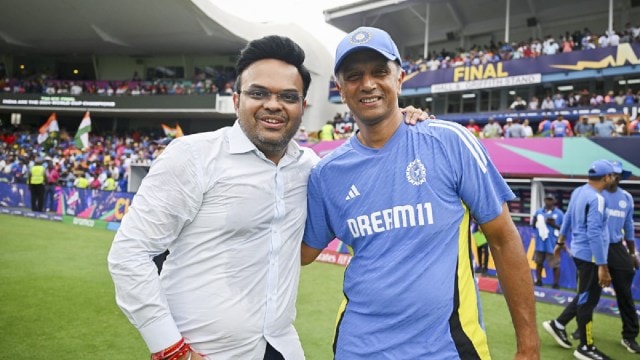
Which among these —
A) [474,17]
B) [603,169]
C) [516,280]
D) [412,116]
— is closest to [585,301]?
[603,169]

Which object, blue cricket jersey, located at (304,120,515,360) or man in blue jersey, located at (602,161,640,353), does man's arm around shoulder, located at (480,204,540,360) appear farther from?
man in blue jersey, located at (602,161,640,353)

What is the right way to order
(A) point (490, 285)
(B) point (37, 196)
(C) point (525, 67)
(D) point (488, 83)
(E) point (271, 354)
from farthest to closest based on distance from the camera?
(D) point (488, 83), (C) point (525, 67), (B) point (37, 196), (A) point (490, 285), (E) point (271, 354)

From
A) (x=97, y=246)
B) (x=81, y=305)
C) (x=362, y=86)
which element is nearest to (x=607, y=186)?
(x=362, y=86)

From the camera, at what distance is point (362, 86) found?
7.00ft

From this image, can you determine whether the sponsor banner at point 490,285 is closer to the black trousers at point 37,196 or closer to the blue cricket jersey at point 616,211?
the blue cricket jersey at point 616,211

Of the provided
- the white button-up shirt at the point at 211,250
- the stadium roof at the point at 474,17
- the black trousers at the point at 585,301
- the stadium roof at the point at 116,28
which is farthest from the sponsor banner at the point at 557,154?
the stadium roof at the point at 116,28

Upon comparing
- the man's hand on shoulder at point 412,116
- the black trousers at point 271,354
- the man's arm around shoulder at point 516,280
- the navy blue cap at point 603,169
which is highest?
the man's hand on shoulder at point 412,116

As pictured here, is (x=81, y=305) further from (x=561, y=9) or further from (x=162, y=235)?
(x=561, y=9)

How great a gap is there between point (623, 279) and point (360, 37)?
5.33 m

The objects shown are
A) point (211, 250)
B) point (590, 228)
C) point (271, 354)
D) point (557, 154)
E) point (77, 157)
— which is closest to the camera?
point (211, 250)

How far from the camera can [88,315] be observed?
18.3 feet

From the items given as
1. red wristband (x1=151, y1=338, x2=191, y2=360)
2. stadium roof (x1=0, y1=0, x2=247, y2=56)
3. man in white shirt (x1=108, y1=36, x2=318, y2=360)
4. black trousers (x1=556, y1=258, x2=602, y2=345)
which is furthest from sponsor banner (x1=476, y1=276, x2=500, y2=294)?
stadium roof (x1=0, y1=0, x2=247, y2=56)

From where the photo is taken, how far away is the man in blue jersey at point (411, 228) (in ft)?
6.15

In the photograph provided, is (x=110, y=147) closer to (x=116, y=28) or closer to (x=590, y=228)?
(x=116, y=28)
